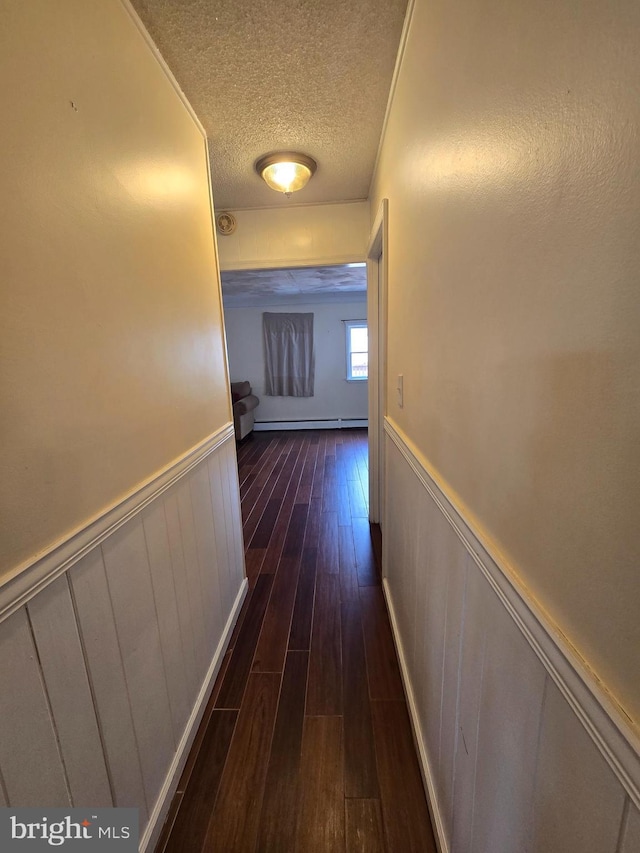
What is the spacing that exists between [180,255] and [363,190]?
1.55 metres

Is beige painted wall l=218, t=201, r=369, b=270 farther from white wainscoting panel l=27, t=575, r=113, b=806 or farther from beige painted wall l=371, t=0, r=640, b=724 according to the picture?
white wainscoting panel l=27, t=575, r=113, b=806

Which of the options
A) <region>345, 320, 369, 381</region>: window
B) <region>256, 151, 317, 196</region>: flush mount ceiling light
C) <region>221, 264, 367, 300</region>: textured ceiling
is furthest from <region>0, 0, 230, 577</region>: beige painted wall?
<region>345, 320, 369, 381</region>: window

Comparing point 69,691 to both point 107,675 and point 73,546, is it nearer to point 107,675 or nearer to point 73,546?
point 107,675

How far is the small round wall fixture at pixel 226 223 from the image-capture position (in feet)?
7.59

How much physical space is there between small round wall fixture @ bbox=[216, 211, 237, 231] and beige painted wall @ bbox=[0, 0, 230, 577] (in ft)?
3.81

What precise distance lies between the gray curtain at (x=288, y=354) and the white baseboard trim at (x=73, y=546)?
16.5 ft

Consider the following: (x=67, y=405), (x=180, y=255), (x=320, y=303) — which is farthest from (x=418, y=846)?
(x=320, y=303)

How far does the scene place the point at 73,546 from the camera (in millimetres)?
669

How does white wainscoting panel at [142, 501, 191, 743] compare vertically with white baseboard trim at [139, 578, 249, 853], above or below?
above

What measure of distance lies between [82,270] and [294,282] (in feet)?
13.4

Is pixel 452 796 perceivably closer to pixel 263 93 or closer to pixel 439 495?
pixel 439 495

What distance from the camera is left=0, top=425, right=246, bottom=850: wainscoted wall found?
585 millimetres

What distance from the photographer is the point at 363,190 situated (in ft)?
7.10

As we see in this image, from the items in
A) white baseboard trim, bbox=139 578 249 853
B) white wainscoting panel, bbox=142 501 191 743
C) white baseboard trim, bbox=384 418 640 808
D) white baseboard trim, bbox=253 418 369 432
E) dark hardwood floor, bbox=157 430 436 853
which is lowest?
dark hardwood floor, bbox=157 430 436 853
